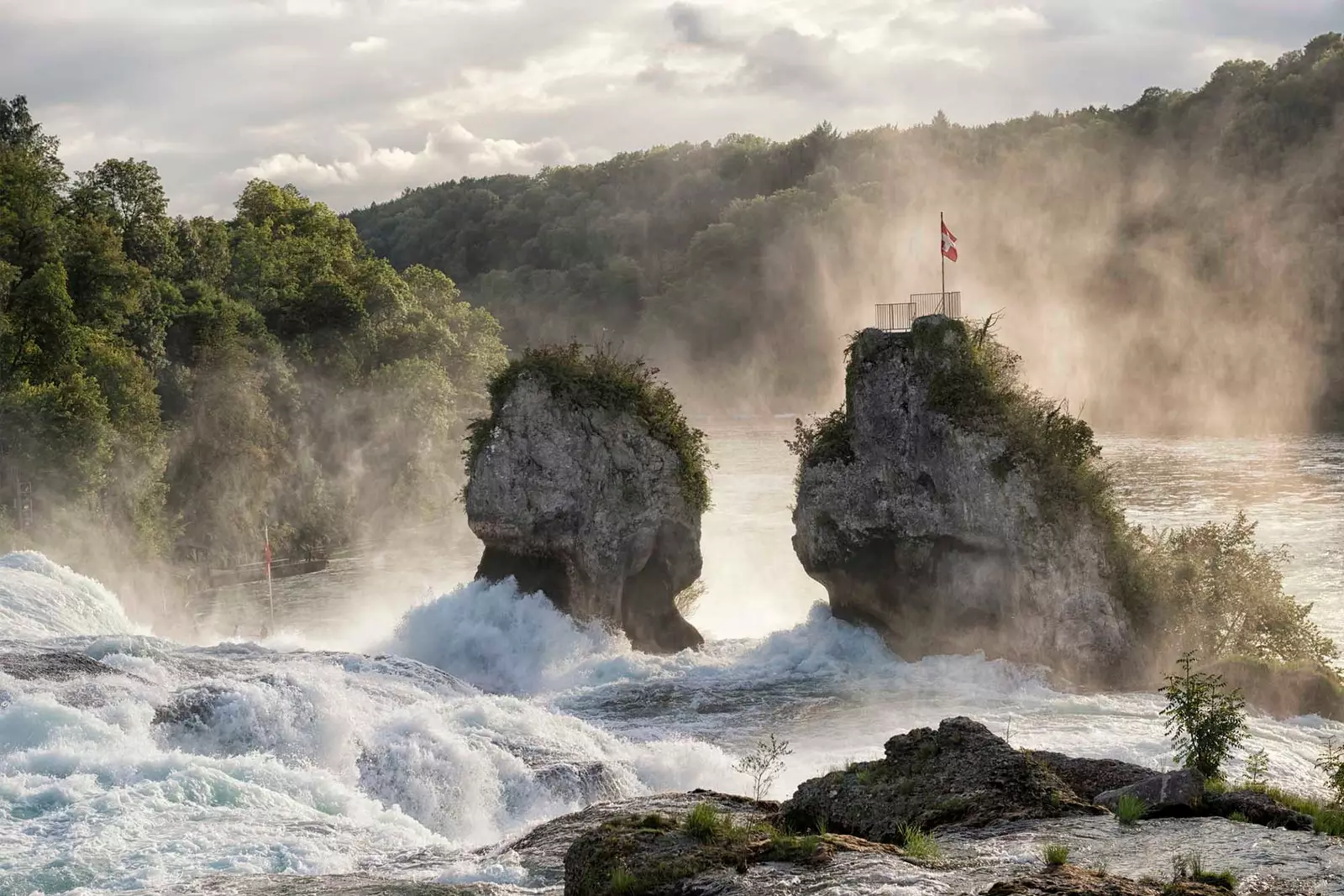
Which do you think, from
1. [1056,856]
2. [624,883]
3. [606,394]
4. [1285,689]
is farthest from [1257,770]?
[606,394]

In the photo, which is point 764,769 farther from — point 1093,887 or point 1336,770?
point 1093,887

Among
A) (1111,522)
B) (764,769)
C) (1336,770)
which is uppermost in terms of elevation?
(1111,522)

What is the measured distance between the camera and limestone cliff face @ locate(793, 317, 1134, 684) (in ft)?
109

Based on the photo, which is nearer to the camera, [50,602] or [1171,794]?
[1171,794]

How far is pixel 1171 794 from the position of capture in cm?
1452

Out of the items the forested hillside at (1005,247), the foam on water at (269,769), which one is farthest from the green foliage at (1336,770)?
the forested hillside at (1005,247)

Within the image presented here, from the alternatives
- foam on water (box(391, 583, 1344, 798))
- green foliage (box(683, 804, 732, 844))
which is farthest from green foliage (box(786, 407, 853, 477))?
green foliage (box(683, 804, 732, 844))

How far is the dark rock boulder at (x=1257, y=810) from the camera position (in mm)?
14125

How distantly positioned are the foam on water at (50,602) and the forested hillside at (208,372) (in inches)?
555

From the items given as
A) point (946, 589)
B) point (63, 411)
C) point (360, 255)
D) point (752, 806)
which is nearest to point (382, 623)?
point (63, 411)

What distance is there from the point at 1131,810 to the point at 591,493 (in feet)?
78.3

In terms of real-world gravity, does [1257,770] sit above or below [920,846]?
below

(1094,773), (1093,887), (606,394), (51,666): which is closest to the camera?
(1093,887)

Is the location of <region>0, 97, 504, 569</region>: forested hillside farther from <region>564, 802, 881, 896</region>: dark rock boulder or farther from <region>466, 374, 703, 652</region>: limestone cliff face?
<region>564, 802, 881, 896</region>: dark rock boulder
